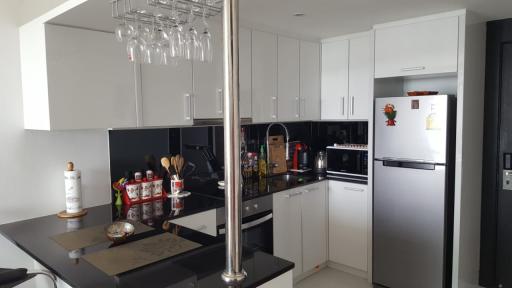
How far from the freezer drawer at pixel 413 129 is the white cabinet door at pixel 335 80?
0.56 metres

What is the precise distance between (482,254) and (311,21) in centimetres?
243

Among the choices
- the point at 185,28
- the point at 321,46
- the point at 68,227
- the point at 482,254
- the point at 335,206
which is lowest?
the point at 482,254

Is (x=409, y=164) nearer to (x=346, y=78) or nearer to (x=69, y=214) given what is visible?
(x=346, y=78)

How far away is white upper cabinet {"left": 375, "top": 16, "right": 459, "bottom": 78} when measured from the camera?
8.80 feet

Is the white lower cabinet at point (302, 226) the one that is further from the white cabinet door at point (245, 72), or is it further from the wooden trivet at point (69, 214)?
the wooden trivet at point (69, 214)

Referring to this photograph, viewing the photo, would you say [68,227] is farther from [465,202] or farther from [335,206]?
[465,202]

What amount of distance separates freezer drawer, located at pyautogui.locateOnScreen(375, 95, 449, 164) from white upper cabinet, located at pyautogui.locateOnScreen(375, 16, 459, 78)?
0.24 metres

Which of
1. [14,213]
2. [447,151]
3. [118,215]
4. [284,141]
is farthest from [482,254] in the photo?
[14,213]

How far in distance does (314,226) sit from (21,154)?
2.33 m

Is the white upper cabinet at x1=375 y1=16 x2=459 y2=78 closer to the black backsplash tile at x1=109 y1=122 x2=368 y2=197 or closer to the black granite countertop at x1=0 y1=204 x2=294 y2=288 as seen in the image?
the black backsplash tile at x1=109 y1=122 x2=368 y2=197

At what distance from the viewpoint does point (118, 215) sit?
2305mm

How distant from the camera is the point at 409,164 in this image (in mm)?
2840

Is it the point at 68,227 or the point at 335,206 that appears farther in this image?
the point at 335,206

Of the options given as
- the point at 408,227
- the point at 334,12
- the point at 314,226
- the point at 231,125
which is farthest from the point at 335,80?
the point at 231,125
